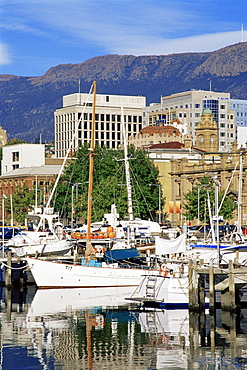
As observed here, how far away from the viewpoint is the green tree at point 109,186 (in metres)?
142

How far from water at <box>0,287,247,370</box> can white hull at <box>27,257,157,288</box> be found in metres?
4.10

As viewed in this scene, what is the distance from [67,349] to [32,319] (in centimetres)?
1268

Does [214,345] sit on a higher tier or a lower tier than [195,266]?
lower

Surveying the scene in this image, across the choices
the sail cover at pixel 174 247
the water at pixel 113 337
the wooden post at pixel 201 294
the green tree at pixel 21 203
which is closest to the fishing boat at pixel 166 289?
the water at pixel 113 337

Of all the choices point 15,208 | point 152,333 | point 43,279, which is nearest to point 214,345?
point 152,333

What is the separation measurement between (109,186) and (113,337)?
302 ft

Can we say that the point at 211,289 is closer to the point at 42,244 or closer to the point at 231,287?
the point at 231,287

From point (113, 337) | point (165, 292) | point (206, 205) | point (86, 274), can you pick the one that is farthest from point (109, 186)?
point (113, 337)

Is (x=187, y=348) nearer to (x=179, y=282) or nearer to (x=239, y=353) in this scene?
(x=239, y=353)

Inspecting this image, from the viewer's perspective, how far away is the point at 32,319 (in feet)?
206

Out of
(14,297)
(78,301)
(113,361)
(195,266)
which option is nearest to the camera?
(113,361)

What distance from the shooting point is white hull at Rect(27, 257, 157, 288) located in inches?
2992

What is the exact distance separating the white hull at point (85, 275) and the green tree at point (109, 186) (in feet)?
184

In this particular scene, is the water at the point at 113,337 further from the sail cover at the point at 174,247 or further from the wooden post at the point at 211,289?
the sail cover at the point at 174,247
